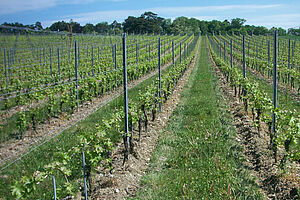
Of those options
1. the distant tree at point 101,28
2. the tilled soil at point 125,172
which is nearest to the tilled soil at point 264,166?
the tilled soil at point 125,172

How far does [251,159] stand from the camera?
6215mm

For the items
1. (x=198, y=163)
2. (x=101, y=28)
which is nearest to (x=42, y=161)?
(x=198, y=163)

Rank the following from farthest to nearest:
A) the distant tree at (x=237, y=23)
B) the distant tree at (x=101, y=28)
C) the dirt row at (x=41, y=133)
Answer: the distant tree at (x=237, y=23), the distant tree at (x=101, y=28), the dirt row at (x=41, y=133)

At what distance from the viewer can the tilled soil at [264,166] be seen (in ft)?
16.0

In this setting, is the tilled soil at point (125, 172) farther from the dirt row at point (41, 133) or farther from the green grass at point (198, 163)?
the dirt row at point (41, 133)

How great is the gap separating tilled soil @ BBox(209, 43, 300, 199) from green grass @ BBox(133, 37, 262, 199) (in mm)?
197

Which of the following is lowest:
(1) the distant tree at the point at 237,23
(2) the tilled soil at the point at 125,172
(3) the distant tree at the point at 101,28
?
(2) the tilled soil at the point at 125,172

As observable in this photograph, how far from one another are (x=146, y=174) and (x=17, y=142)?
3993 millimetres

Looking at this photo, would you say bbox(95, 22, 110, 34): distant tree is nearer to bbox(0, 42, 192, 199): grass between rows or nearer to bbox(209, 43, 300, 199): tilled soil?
bbox(0, 42, 192, 199): grass between rows

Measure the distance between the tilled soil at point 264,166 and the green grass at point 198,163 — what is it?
197 millimetres

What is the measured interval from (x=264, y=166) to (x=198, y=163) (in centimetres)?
128

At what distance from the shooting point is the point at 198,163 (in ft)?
19.4

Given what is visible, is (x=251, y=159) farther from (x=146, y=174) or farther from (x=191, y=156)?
(x=146, y=174)

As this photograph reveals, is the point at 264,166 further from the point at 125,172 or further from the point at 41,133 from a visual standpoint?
the point at 41,133
